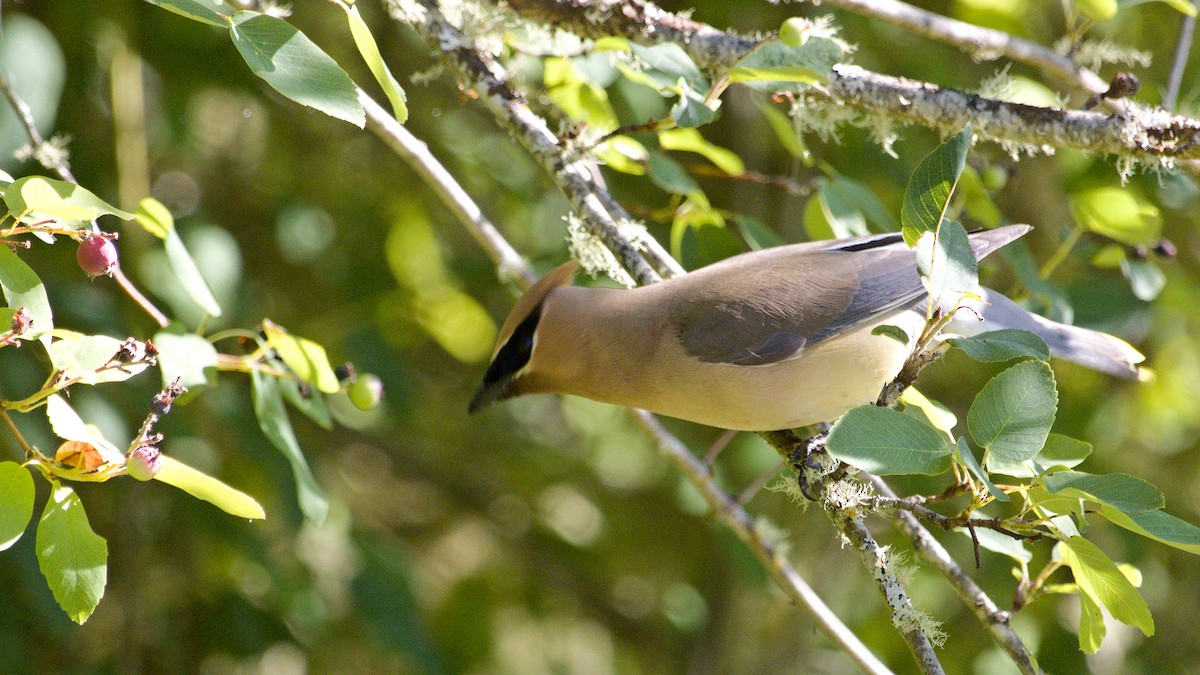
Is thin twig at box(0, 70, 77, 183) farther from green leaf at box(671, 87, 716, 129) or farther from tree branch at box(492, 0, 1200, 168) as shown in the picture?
green leaf at box(671, 87, 716, 129)

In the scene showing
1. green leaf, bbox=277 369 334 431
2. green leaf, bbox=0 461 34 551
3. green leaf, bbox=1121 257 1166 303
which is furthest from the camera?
green leaf, bbox=1121 257 1166 303

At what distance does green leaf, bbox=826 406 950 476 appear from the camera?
156cm

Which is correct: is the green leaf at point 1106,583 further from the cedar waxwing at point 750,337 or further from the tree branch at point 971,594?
the cedar waxwing at point 750,337

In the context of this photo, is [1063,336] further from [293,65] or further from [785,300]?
[293,65]

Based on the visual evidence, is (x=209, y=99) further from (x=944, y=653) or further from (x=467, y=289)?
(x=944, y=653)

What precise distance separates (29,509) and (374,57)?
0.83 meters

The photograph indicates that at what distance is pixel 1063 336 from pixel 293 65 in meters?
1.94

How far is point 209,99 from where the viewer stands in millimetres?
4074

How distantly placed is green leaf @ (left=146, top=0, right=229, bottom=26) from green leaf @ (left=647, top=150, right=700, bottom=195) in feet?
4.00

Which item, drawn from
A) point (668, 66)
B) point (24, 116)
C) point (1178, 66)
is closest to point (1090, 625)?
point (668, 66)

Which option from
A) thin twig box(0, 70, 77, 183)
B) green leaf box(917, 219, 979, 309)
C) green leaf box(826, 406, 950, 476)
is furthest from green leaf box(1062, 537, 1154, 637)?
thin twig box(0, 70, 77, 183)

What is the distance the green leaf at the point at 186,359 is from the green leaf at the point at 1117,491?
149cm

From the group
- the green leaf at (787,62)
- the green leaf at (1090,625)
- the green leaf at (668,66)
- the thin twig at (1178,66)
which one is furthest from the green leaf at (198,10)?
the thin twig at (1178,66)

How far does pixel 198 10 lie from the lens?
1.54m
